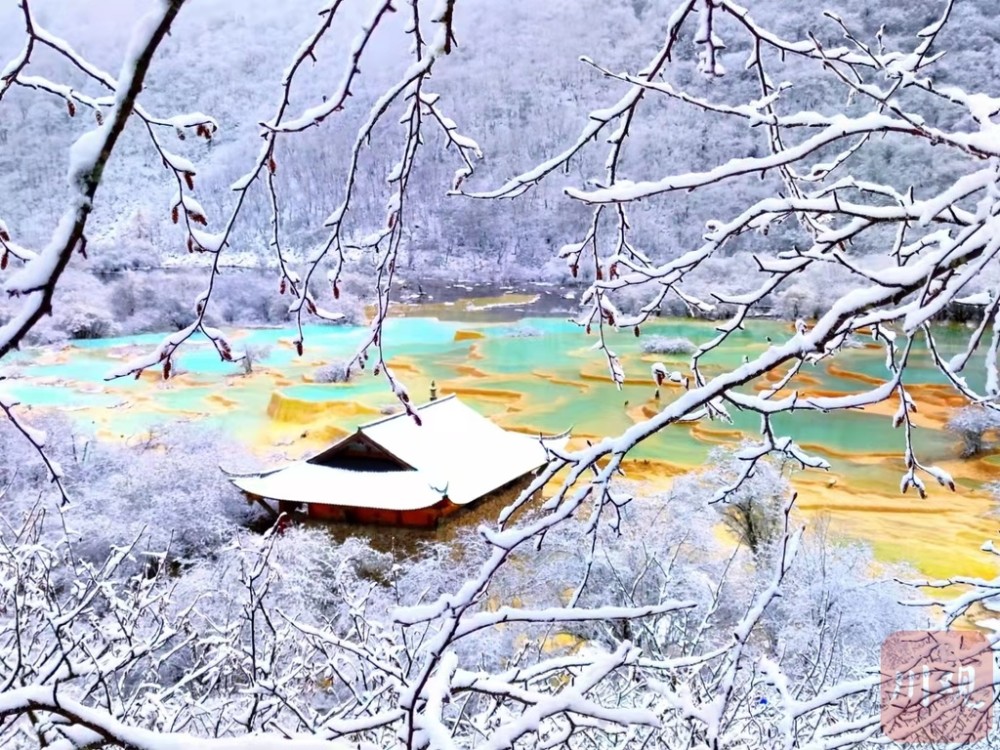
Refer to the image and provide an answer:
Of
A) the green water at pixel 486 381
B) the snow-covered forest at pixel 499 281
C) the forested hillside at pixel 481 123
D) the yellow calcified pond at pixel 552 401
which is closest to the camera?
the snow-covered forest at pixel 499 281

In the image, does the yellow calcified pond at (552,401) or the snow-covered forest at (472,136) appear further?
the snow-covered forest at (472,136)

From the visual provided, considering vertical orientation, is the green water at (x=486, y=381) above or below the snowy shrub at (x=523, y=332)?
below

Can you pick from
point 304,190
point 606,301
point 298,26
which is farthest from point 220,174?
point 606,301

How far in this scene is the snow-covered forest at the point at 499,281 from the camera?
0.51m

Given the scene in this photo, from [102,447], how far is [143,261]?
3.60 meters

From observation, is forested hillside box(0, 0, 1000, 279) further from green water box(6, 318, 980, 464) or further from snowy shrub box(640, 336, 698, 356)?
snowy shrub box(640, 336, 698, 356)

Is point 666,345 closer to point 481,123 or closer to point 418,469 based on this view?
point 418,469

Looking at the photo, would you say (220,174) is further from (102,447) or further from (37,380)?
(37,380)

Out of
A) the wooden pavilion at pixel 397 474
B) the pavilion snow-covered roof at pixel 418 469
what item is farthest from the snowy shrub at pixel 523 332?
the wooden pavilion at pixel 397 474

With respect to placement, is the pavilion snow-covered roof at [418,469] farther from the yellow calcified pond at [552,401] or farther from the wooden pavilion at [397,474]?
the yellow calcified pond at [552,401]

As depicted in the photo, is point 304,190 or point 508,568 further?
point 304,190

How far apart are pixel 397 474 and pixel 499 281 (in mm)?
4063

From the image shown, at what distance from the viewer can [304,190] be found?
728 cm

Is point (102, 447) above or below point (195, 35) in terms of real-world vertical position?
below
